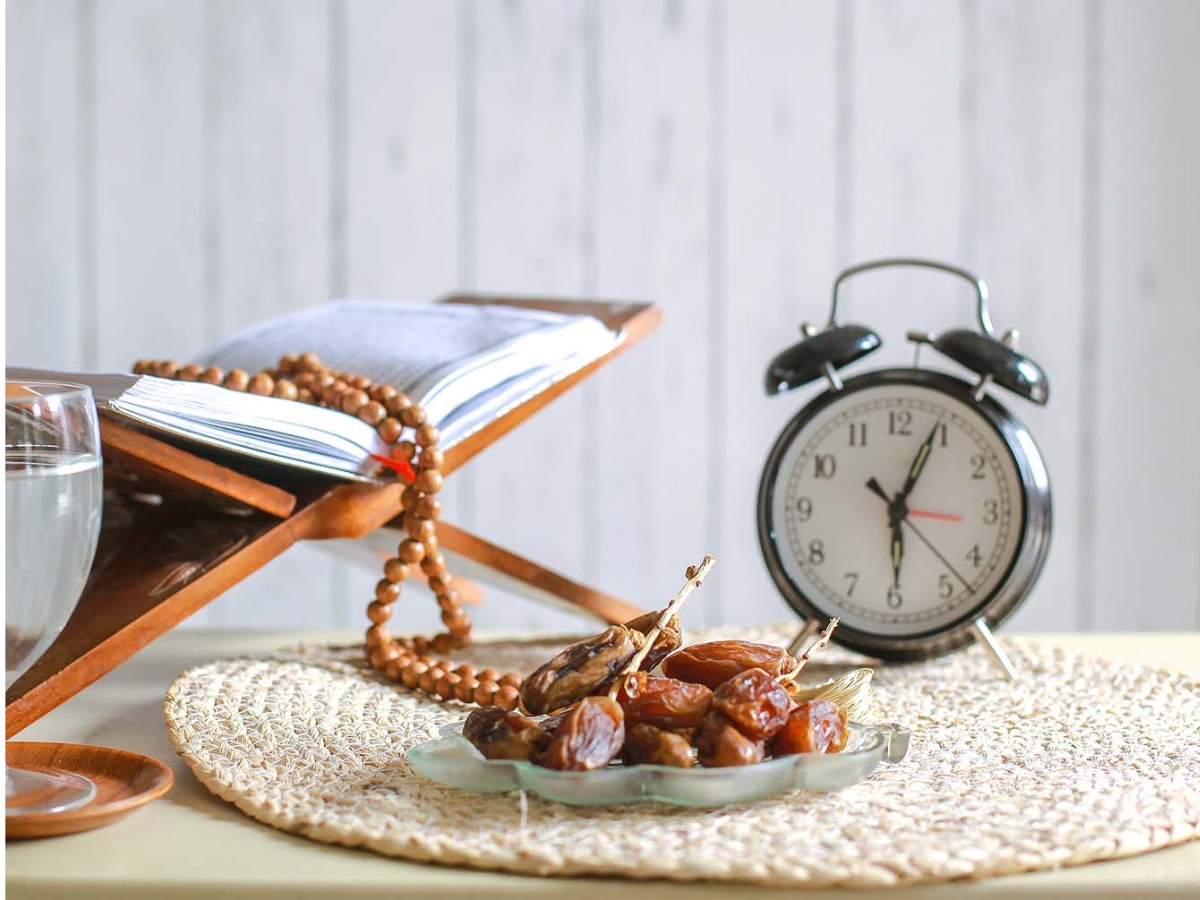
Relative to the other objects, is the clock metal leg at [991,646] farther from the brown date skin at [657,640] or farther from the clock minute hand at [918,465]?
the brown date skin at [657,640]

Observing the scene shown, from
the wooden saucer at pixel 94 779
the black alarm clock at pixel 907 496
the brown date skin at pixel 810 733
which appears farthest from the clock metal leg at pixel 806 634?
the wooden saucer at pixel 94 779

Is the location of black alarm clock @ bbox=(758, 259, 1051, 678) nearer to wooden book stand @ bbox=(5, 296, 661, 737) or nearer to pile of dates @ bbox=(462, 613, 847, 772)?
wooden book stand @ bbox=(5, 296, 661, 737)

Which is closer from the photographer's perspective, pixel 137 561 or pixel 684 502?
pixel 137 561

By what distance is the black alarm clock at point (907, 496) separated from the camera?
1.04m

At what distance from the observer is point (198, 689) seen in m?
0.93

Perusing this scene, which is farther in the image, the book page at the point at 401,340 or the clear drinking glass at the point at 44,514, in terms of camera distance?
the book page at the point at 401,340

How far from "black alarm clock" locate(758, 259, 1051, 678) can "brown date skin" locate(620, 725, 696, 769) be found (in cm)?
41

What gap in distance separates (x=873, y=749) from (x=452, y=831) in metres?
0.22

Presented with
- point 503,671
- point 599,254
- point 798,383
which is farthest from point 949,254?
point 503,671

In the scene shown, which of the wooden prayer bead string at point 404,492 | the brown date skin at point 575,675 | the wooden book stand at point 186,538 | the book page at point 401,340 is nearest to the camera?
the brown date skin at point 575,675

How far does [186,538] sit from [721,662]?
47cm

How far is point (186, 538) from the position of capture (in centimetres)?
102

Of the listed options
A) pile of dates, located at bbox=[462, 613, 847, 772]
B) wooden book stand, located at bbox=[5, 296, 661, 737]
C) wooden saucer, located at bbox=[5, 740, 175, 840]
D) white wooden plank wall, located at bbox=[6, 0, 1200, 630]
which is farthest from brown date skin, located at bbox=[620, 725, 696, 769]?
white wooden plank wall, located at bbox=[6, 0, 1200, 630]

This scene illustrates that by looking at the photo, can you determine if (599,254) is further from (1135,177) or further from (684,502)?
(1135,177)
